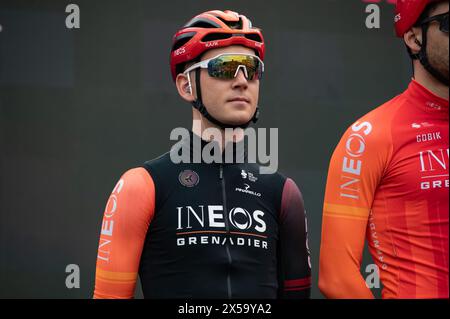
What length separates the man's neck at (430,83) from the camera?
4.27 m

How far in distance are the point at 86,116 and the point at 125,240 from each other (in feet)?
8.59

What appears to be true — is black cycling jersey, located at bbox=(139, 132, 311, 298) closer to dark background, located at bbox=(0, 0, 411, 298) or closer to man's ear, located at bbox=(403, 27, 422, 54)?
man's ear, located at bbox=(403, 27, 422, 54)

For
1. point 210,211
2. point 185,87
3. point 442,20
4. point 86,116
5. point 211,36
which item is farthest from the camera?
point 86,116

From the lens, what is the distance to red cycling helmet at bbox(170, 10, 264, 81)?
177 inches

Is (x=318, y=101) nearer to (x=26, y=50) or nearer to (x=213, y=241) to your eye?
(x=26, y=50)

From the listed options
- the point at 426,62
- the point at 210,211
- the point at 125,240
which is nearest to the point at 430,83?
the point at 426,62

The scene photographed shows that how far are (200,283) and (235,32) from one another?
1.41 meters

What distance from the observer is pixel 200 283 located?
4.22 metres

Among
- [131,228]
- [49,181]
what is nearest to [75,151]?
[49,181]

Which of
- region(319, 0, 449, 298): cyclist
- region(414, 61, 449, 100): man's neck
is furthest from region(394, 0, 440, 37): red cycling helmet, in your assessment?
region(414, 61, 449, 100): man's neck

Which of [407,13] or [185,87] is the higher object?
[407,13]

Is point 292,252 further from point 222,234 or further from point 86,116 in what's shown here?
point 86,116

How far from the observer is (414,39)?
430 centimetres

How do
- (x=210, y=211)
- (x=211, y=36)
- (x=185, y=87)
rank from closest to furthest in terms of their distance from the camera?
(x=210, y=211)
(x=211, y=36)
(x=185, y=87)
